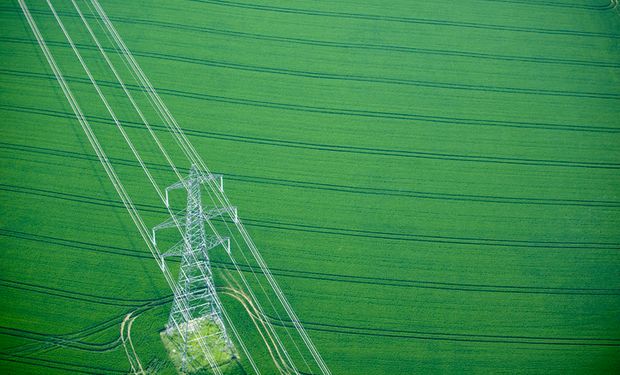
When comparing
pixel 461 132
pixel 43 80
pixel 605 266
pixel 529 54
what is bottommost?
pixel 605 266

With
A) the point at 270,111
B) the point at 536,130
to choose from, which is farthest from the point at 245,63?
the point at 536,130

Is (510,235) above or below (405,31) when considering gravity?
below

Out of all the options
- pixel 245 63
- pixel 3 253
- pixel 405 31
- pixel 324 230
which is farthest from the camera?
pixel 405 31

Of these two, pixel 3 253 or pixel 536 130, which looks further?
pixel 536 130

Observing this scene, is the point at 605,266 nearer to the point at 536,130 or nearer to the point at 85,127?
the point at 536,130

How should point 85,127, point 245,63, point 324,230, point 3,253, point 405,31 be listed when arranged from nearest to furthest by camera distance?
point 3,253
point 324,230
point 85,127
point 245,63
point 405,31

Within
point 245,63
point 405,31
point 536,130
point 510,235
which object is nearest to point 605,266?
point 510,235

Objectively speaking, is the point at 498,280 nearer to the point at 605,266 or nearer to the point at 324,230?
the point at 605,266
